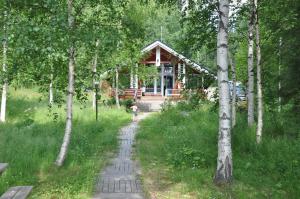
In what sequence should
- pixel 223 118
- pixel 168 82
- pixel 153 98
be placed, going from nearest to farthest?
pixel 223 118 → pixel 153 98 → pixel 168 82

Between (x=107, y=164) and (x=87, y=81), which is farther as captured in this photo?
(x=87, y=81)

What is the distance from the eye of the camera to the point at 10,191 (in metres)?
7.00

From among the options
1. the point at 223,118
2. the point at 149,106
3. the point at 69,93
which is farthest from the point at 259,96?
the point at 149,106

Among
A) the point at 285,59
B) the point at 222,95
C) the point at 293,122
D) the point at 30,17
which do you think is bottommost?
the point at 293,122

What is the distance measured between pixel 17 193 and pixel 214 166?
171 inches

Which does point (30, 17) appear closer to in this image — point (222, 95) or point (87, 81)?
point (87, 81)

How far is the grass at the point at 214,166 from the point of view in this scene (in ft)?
24.4

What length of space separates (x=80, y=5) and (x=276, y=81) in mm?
6060

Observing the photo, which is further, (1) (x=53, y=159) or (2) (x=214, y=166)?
(1) (x=53, y=159)

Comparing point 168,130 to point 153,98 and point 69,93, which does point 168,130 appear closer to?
point 69,93

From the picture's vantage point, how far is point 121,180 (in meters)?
8.52

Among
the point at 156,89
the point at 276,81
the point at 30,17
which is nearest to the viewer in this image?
the point at 30,17

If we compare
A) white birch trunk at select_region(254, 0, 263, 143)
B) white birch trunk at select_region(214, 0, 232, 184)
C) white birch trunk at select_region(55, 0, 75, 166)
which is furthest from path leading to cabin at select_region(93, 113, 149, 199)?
white birch trunk at select_region(254, 0, 263, 143)

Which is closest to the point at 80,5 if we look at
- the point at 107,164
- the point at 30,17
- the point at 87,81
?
the point at 30,17
